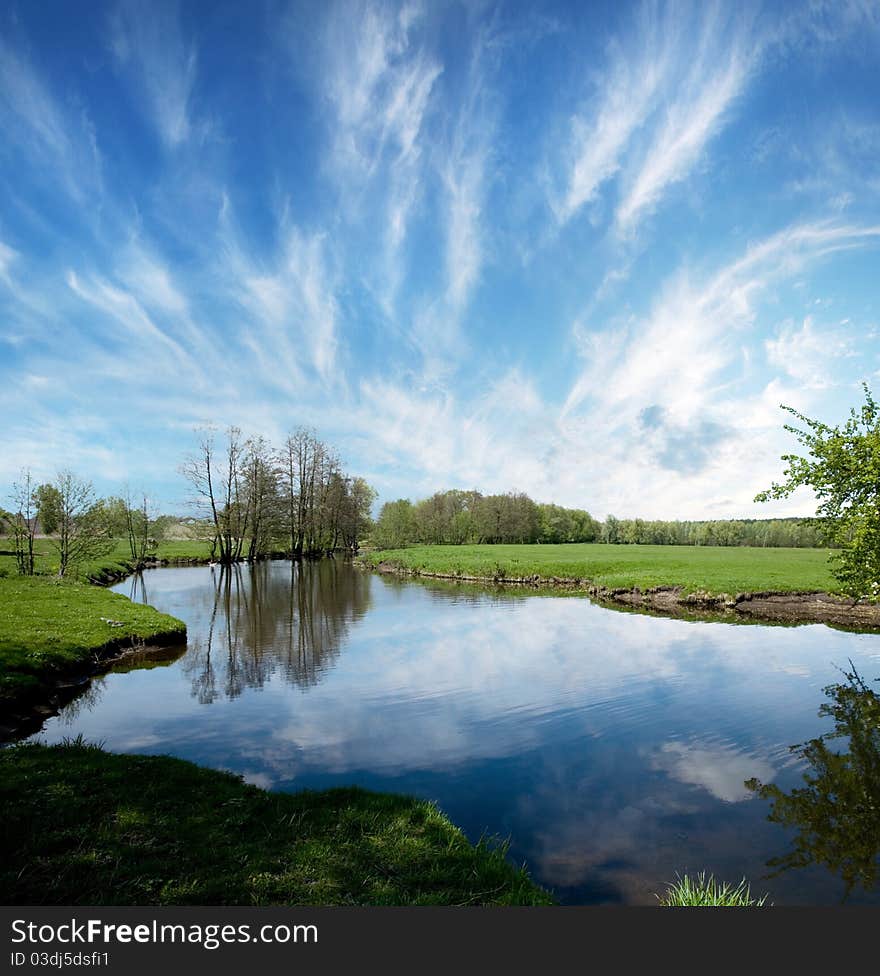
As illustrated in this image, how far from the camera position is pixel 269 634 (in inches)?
947

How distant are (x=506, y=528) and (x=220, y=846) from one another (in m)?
115

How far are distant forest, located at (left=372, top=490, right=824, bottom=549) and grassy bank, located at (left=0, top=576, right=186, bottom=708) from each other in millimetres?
75464

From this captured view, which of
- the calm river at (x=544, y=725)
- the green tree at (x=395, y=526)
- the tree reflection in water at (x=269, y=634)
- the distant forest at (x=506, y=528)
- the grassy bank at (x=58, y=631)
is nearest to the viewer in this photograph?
the calm river at (x=544, y=725)

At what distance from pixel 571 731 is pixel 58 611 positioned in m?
20.8

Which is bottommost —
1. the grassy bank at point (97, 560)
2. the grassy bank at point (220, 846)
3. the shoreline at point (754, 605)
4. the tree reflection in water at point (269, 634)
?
the shoreline at point (754, 605)

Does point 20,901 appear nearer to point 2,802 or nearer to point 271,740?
point 2,802

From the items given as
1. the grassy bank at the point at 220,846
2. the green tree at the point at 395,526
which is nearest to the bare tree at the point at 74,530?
the grassy bank at the point at 220,846

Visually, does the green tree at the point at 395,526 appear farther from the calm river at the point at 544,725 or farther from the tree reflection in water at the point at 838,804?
the tree reflection in water at the point at 838,804

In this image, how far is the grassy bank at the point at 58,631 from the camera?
47.6 feet

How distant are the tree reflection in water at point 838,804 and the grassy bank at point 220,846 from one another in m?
4.63

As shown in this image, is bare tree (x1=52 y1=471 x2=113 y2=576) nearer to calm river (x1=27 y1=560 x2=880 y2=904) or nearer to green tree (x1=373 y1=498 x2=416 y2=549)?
calm river (x1=27 y1=560 x2=880 y2=904)

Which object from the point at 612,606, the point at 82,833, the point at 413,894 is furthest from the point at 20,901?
the point at 612,606

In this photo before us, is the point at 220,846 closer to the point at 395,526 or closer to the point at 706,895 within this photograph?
the point at 706,895

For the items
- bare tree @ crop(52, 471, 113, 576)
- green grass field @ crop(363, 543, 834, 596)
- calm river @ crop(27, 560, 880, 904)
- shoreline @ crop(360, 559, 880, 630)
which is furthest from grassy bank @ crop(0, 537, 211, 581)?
shoreline @ crop(360, 559, 880, 630)
